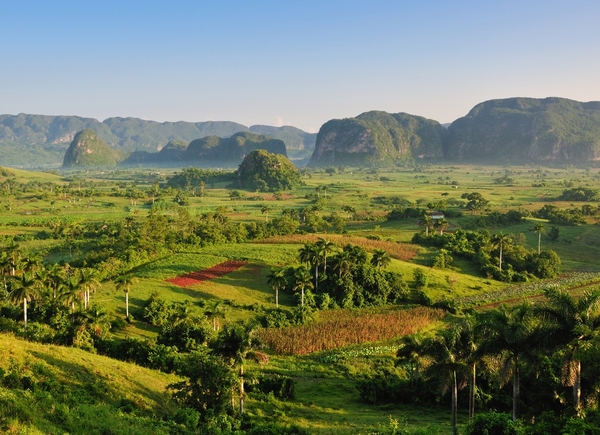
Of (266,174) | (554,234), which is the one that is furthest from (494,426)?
(266,174)

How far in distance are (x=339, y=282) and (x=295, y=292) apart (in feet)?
17.4

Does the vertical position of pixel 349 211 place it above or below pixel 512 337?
above

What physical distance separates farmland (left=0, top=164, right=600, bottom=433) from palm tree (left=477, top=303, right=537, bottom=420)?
284 centimetres

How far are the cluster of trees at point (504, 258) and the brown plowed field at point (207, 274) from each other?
33.6m

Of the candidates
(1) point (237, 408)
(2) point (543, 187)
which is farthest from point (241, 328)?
(2) point (543, 187)

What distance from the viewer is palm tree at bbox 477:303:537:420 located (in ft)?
74.5

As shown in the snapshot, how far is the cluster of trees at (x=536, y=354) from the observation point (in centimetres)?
2136

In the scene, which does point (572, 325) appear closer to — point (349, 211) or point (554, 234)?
point (554, 234)

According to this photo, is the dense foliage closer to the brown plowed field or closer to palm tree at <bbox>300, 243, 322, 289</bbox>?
the brown plowed field

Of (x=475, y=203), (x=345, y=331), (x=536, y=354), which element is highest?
(x=475, y=203)

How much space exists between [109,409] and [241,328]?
8.43 meters

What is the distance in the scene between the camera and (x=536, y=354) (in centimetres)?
2264

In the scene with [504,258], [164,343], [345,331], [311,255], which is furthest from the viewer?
[504,258]

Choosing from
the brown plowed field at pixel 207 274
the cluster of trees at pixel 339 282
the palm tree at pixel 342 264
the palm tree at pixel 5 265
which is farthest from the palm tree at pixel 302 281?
the palm tree at pixel 5 265
